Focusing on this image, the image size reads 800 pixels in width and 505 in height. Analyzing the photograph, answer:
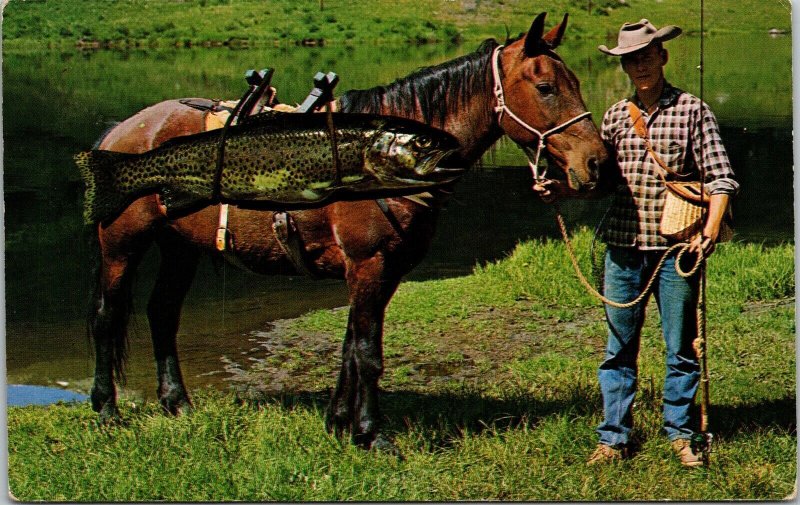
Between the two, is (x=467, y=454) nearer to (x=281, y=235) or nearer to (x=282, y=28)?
(x=281, y=235)

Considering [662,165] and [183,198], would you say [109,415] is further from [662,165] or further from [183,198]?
[662,165]

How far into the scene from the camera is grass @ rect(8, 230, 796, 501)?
17.9 ft

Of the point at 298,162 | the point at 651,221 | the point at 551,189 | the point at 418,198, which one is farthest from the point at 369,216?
the point at 651,221

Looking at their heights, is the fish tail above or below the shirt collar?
below

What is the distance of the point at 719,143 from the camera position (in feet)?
16.7

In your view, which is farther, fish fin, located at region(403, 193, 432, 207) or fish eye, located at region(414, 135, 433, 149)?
fish fin, located at region(403, 193, 432, 207)

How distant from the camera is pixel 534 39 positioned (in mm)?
5234

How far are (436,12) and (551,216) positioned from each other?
2.39 metres

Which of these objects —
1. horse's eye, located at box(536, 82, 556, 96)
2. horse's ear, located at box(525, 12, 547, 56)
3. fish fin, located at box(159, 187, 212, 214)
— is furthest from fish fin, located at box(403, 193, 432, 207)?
fish fin, located at box(159, 187, 212, 214)

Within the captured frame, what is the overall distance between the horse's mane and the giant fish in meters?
A: 0.15

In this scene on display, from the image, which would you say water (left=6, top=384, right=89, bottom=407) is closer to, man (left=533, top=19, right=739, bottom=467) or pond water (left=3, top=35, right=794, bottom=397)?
pond water (left=3, top=35, right=794, bottom=397)

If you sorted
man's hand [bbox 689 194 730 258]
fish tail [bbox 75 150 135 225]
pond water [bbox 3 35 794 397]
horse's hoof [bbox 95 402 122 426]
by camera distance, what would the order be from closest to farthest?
1. man's hand [bbox 689 194 730 258]
2. fish tail [bbox 75 150 135 225]
3. pond water [bbox 3 35 794 397]
4. horse's hoof [bbox 95 402 122 426]

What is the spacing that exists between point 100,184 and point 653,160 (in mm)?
2803

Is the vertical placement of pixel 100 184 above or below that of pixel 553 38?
below
